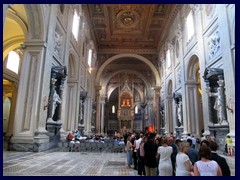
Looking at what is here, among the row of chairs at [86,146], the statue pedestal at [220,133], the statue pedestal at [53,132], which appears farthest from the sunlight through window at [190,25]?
the statue pedestal at [53,132]

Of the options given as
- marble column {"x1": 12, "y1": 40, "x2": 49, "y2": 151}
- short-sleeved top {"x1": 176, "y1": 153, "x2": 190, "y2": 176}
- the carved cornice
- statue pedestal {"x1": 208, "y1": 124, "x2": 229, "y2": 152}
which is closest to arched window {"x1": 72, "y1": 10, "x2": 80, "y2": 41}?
marble column {"x1": 12, "y1": 40, "x2": 49, "y2": 151}

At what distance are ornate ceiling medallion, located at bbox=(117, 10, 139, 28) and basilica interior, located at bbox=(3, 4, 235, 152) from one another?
0.29 feet

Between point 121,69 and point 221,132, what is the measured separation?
19.7 metres

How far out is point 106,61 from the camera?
23375 millimetres

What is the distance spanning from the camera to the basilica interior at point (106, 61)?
8.14 m

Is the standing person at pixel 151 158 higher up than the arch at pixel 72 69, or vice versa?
the arch at pixel 72 69

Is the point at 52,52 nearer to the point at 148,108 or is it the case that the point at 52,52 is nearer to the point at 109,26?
the point at 109,26

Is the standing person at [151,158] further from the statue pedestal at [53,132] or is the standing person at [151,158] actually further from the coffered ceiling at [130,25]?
the coffered ceiling at [130,25]

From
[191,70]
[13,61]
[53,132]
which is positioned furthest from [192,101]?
[13,61]

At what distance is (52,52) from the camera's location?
942 cm

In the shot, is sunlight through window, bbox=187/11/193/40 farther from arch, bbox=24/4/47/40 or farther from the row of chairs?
arch, bbox=24/4/47/40

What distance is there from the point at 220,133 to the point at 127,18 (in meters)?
13.3

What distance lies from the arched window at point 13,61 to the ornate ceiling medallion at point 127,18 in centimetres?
919

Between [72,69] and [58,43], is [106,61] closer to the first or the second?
[72,69]
